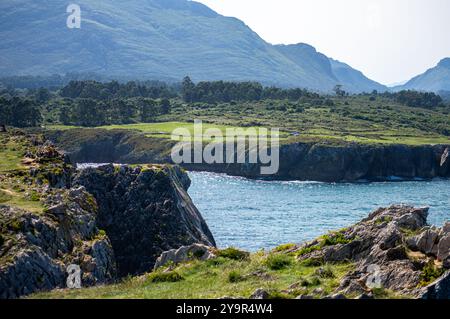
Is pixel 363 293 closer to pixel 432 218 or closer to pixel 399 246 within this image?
pixel 399 246

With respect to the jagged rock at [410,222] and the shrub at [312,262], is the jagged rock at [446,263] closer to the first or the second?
the jagged rock at [410,222]

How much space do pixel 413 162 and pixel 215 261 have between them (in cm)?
12783

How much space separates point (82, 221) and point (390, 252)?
17458 mm

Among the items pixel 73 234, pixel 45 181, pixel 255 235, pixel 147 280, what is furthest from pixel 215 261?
pixel 255 235

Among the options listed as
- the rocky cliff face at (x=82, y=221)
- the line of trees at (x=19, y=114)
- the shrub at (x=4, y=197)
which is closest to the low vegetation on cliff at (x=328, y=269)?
the rocky cliff face at (x=82, y=221)

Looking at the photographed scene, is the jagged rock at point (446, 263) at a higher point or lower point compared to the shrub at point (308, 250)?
higher

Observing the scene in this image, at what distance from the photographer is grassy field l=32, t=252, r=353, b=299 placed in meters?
22.1

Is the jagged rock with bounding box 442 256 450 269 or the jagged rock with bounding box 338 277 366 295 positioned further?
the jagged rock with bounding box 442 256 450 269

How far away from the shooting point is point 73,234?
109 feet

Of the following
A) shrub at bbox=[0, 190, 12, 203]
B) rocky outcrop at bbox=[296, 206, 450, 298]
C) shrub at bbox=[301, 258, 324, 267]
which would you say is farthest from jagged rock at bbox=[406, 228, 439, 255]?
shrub at bbox=[0, 190, 12, 203]

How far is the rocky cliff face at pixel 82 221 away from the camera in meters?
28.0

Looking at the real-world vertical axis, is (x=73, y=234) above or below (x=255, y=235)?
above

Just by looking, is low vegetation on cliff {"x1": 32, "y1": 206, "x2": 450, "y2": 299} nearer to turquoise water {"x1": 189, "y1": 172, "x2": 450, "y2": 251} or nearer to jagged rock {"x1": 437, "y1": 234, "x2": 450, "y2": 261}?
jagged rock {"x1": 437, "y1": 234, "x2": 450, "y2": 261}

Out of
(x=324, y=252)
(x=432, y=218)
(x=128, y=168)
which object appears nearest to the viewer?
(x=324, y=252)
